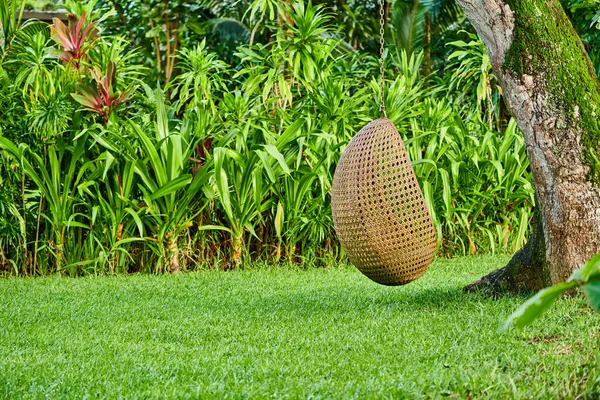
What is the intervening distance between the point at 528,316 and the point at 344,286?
4.24 metres

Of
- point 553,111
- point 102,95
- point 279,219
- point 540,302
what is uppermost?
point 102,95

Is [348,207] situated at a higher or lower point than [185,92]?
lower

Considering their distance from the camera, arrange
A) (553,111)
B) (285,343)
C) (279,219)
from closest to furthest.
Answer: (285,343) → (553,111) → (279,219)

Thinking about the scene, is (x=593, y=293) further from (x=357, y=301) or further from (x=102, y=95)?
(x=102, y=95)

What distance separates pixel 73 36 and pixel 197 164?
1.29 m

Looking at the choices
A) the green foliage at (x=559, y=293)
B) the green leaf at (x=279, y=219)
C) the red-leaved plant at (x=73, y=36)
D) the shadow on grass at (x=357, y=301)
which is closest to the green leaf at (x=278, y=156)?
the green leaf at (x=279, y=219)

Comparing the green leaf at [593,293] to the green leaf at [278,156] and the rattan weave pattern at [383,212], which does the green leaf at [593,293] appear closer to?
the rattan weave pattern at [383,212]

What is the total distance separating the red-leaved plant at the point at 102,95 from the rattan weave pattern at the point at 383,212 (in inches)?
96.3

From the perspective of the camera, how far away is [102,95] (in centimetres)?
576

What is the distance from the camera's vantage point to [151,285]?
5242mm

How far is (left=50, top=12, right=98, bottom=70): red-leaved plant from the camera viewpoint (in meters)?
5.74

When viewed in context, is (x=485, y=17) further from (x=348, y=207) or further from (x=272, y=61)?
(x=272, y=61)

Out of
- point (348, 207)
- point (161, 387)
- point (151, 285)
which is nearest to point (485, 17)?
point (348, 207)

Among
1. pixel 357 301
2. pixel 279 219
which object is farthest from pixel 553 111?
pixel 279 219
